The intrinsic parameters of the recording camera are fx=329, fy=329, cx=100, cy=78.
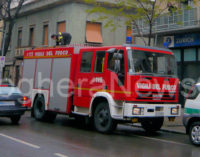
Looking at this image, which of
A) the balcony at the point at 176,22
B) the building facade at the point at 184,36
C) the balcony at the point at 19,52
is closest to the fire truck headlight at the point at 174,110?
the balcony at the point at 176,22

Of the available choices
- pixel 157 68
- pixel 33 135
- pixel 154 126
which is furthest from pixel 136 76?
Answer: pixel 33 135

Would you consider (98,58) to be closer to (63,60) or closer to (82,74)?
(82,74)

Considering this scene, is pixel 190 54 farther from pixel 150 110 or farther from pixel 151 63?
pixel 150 110

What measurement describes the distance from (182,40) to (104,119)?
32.0 ft

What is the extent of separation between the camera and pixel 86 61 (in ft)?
39.2

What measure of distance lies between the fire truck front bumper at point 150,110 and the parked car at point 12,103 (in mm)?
4443

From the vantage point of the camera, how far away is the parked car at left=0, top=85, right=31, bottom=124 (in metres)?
12.1

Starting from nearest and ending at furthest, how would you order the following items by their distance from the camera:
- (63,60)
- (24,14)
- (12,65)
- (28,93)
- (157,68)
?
1. (157,68)
2. (63,60)
3. (28,93)
4. (24,14)
5. (12,65)

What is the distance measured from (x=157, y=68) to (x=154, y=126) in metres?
2.49

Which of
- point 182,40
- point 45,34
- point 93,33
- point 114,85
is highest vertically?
point 45,34

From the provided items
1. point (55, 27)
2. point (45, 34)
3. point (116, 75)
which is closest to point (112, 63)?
point (116, 75)

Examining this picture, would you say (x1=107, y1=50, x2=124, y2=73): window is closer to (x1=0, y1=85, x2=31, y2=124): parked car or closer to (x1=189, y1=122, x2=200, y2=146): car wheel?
(x1=189, y1=122, x2=200, y2=146): car wheel

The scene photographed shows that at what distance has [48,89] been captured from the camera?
13688 millimetres

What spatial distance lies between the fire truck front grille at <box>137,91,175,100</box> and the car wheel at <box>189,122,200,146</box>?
1696 millimetres
